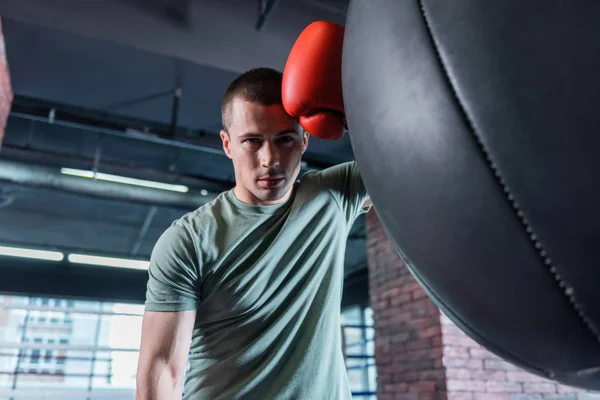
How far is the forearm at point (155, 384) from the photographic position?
1.02 meters

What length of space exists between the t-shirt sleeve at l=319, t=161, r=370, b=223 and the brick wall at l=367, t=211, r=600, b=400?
7.75 feet

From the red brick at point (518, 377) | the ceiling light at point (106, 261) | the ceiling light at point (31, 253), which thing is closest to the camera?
the red brick at point (518, 377)

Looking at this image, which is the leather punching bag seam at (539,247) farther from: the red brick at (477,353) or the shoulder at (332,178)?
the red brick at (477,353)

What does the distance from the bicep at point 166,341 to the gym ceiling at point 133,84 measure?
2108 mm

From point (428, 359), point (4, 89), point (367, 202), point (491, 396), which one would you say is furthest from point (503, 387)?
point (4, 89)

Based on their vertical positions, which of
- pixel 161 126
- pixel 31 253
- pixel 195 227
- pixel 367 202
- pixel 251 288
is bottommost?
pixel 251 288

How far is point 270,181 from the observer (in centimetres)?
109

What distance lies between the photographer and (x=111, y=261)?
7441 millimetres

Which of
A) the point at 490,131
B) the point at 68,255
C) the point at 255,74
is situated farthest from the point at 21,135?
the point at 490,131

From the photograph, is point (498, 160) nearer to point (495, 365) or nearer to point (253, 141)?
point (253, 141)

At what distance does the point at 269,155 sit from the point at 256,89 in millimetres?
146

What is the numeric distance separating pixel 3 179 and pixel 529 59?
367cm

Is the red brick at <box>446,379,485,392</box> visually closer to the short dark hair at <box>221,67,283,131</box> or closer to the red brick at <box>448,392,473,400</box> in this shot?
the red brick at <box>448,392,473,400</box>

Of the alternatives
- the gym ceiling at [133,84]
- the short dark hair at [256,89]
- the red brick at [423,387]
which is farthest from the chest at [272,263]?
the red brick at [423,387]
